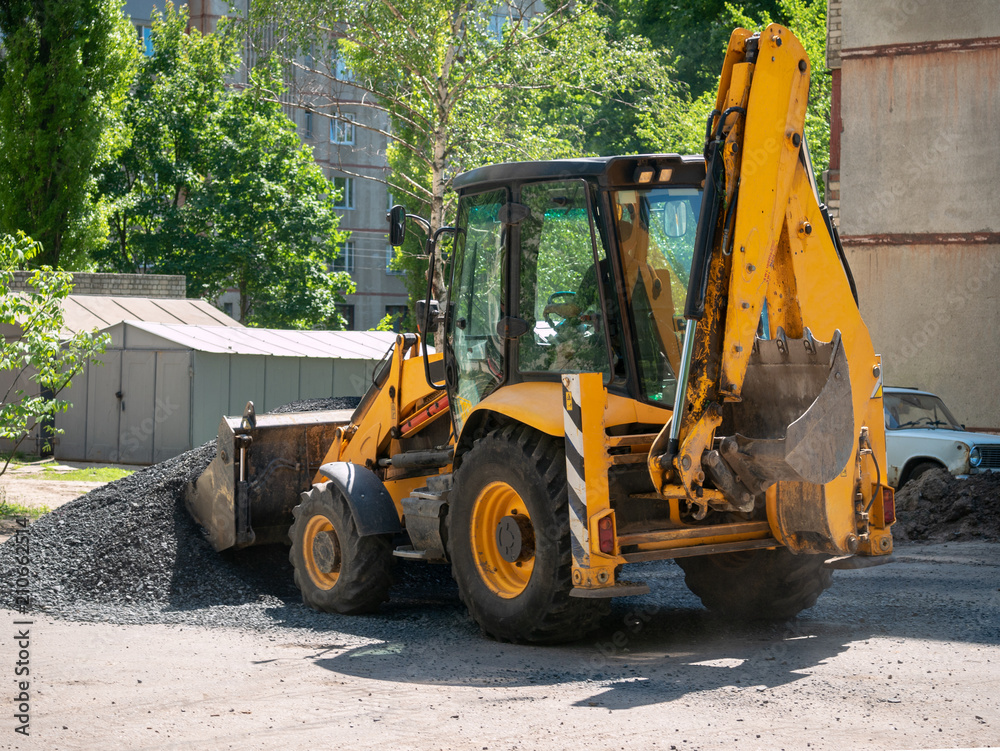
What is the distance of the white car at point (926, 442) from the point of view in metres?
13.9

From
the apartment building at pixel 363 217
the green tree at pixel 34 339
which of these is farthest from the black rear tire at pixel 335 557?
the apartment building at pixel 363 217

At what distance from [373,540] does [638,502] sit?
2129 millimetres

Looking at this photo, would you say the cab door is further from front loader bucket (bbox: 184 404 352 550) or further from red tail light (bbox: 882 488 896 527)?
red tail light (bbox: 882 488 896 527)

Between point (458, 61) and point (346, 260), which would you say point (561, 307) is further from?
point (346, 260)

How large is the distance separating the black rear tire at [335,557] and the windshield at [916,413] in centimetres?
907

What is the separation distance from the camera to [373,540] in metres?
7.66

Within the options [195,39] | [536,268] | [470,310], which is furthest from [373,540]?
[195,39]

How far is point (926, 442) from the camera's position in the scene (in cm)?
1423

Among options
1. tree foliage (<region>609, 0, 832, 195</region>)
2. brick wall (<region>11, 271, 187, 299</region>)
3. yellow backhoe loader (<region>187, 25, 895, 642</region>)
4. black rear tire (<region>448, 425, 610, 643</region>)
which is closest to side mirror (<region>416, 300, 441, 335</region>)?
yellow backhoe loader (<region>187, 25, 895, 642</region>)

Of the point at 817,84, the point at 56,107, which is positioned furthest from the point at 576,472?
the point at 817,84

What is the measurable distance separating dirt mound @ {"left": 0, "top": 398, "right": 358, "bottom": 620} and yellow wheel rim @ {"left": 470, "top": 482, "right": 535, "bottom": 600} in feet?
8.18

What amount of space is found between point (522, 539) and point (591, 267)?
1584mm

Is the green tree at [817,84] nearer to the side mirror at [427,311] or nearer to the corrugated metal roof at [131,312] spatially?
the corrugated metal roof at [131,312]

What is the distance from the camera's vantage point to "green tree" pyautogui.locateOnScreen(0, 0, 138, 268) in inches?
984
